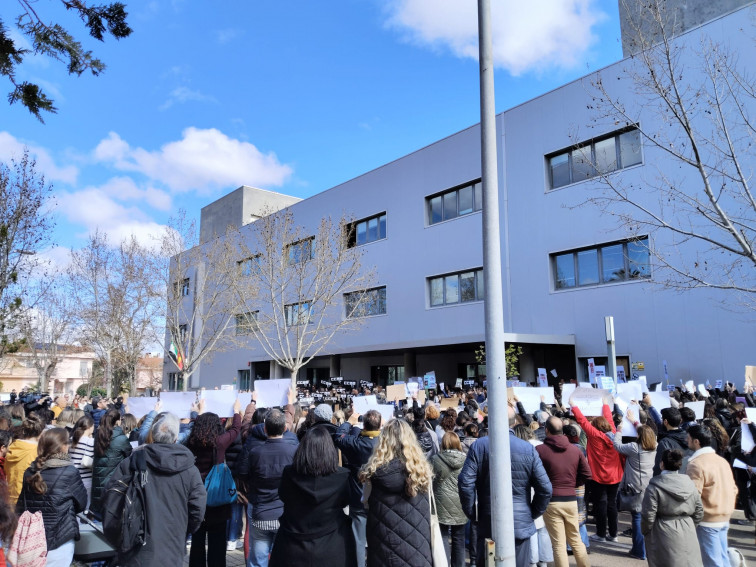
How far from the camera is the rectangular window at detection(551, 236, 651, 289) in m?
20.1

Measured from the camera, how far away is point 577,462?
6.43 m

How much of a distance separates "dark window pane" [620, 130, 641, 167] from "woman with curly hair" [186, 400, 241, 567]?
18777 millimetres

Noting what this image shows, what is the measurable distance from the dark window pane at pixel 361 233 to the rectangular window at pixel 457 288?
19.4 ft

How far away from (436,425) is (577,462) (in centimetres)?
285

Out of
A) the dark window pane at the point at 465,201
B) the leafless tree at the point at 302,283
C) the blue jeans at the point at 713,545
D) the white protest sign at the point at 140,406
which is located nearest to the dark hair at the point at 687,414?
the blue jeans at the point at 713,545

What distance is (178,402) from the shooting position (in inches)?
347

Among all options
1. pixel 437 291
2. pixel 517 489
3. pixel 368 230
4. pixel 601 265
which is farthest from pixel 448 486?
pixel 368 230

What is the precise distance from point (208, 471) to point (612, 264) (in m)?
18.5

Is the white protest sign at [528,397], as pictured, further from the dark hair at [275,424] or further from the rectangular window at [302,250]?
the rectangular window at [302,250]

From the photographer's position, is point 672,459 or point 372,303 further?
point 372,303

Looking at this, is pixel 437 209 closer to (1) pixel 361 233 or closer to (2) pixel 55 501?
(1) pixel 361 233

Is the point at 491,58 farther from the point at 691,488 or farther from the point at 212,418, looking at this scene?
the point at 212,418

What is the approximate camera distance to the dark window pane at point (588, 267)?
2150 cm

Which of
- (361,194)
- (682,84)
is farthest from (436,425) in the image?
(361,194)
